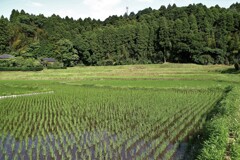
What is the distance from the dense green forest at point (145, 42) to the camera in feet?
183

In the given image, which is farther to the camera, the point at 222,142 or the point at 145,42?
the point at 145,42

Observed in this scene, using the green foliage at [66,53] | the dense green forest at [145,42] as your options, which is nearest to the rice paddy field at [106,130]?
the dense green forest at [145,42]

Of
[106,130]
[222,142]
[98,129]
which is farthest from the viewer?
[98,129]

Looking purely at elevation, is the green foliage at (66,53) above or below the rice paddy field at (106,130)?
above

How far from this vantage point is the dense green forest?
55.7 m

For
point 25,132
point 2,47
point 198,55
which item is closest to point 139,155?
point 25,132

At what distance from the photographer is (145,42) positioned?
62.9m

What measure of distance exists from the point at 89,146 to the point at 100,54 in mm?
57247

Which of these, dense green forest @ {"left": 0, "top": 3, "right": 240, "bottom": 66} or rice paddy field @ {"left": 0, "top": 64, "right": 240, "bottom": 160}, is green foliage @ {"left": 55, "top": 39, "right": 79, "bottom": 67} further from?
rice paddy field @ {"left": 0, "top": 64, "right": 240, "bottom": 160}

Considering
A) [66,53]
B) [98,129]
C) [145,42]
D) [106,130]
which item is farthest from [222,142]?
[66,53]

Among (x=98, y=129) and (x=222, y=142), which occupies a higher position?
(x=222, y=142)

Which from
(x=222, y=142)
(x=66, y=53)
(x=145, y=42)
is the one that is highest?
(x=145, y=42)

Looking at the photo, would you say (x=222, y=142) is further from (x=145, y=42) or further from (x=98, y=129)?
(x=145, y=42)

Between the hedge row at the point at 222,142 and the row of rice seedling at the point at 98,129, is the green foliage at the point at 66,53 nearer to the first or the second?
the row of rice seedling at the point at 98,129
